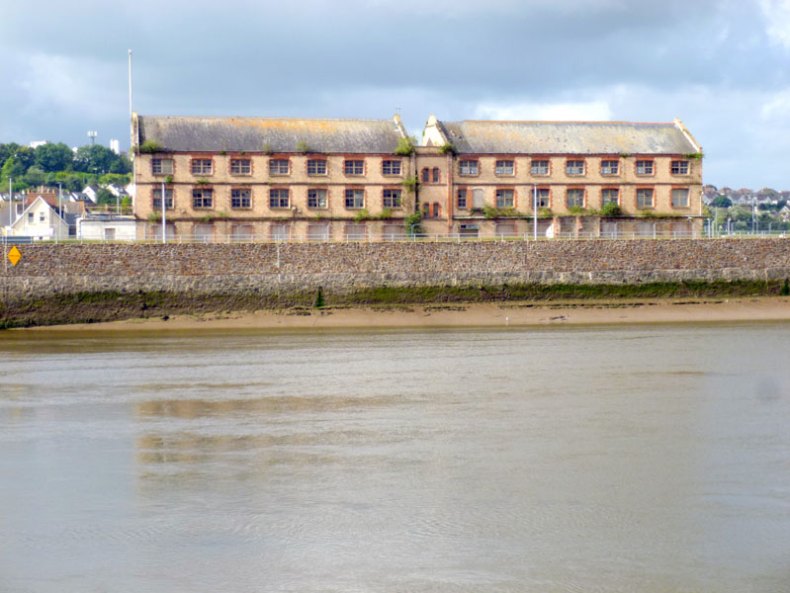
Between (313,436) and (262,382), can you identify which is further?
(262,382)

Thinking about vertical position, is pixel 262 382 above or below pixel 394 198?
below

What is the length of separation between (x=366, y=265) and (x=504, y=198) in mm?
15194

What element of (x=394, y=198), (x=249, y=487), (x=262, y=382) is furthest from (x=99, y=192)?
(x=249, y=487)

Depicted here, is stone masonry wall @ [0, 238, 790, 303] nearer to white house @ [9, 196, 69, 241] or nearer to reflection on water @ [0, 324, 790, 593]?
reflection on water @ [0, 324, 790, 593]

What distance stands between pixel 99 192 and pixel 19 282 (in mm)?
133712

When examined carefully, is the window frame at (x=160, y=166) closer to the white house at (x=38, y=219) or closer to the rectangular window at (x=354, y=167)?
the rectangular window at (x=354, y=167)

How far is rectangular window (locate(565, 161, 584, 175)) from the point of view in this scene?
67.3 metres

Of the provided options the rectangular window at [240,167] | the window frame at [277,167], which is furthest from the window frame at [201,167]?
the window frame at [277,167]

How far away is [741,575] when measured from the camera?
15.5 meters

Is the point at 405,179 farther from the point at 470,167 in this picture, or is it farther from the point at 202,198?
the point at 202,198

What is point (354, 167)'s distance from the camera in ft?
214

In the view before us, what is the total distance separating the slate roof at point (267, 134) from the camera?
64062 millimetres

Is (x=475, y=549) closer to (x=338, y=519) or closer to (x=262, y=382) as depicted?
(x=338, y=519)

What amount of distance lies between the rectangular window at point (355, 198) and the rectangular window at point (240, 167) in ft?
19.3
